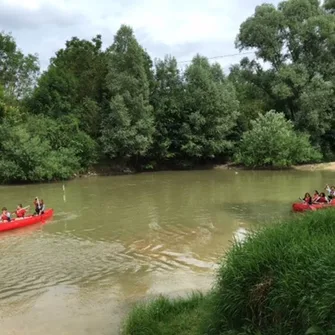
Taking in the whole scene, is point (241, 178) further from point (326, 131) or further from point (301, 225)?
point (301, 225)

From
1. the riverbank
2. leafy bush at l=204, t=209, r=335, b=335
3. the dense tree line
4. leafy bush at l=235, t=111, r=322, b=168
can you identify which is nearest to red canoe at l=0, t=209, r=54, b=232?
leafy bush at l=204, t=209, r=335, b=335

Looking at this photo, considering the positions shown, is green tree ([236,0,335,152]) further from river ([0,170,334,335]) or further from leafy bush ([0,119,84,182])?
leafy bush ([0,119,84,182])

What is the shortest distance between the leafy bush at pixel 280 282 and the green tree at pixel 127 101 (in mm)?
30987

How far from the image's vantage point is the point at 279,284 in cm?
464

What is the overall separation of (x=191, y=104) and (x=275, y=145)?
793 centimetres

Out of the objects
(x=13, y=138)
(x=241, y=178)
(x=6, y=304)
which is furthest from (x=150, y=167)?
(x=6, y=304)

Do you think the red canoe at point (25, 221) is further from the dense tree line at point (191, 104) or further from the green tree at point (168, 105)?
the green tree at point (168, 105)

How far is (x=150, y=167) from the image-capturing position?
39.6 m

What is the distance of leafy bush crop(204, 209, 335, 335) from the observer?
14.0ft

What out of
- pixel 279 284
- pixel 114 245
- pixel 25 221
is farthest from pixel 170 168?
pixel 279 284

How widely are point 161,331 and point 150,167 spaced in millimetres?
33312

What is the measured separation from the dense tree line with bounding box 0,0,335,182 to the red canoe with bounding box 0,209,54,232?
15609 mm

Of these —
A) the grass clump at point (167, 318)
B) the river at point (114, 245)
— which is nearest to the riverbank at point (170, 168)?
the river at point (114, 245)

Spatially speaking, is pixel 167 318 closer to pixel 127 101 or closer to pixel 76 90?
pixel 127 101
